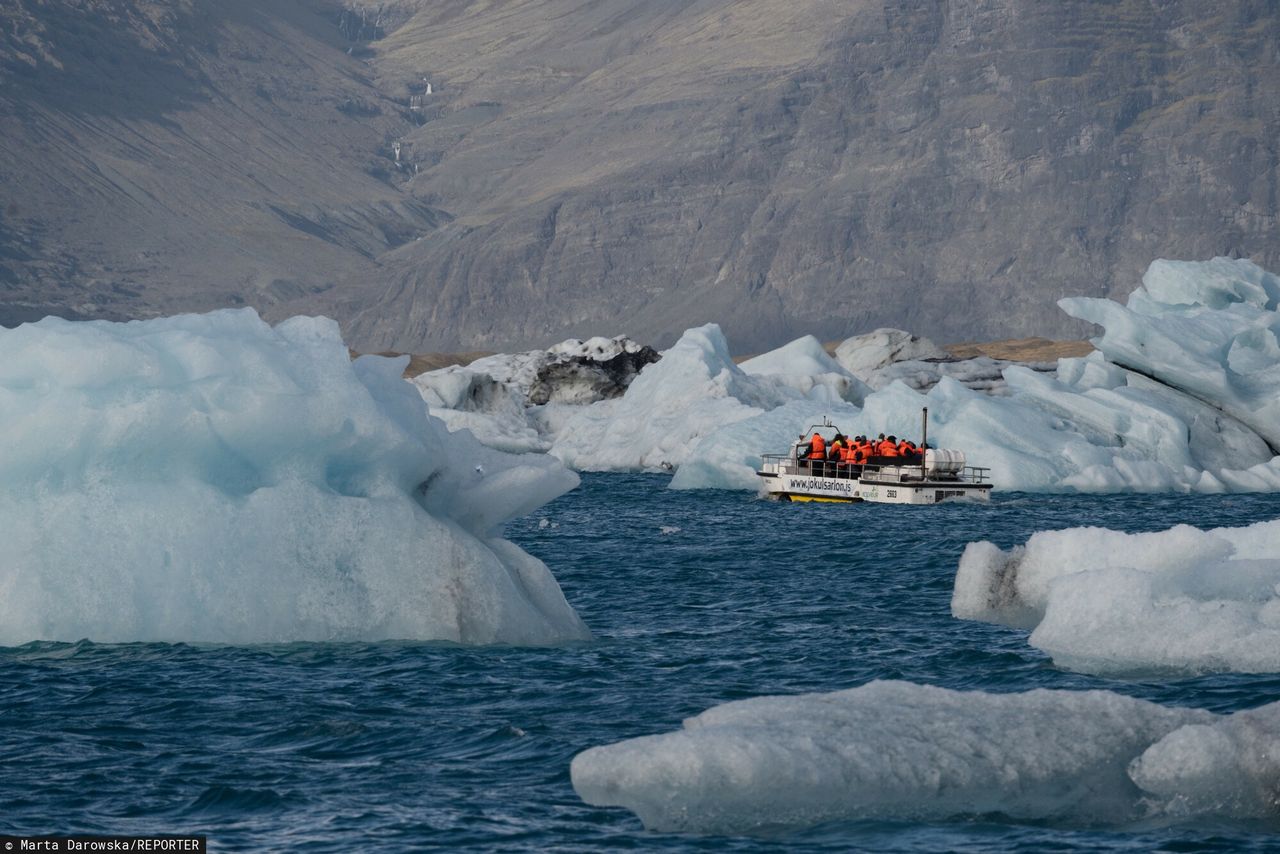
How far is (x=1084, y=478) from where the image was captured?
189 ft

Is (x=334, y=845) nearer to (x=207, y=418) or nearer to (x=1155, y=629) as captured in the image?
(x=207, y=418)

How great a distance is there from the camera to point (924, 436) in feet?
187

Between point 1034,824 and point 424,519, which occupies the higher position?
point 424,519

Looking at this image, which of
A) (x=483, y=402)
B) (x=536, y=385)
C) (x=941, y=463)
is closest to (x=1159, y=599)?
(x=941, y=463)

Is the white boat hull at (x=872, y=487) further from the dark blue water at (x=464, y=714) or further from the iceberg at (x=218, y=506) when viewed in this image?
the iceberg at (x=218, y=506)

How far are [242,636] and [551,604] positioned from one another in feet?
12.6

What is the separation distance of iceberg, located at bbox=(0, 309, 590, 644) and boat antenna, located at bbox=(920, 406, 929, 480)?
35538mm

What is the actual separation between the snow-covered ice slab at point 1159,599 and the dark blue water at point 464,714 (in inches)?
16.3

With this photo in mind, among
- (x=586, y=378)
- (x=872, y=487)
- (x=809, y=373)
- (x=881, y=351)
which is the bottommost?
(x=872, y=487)

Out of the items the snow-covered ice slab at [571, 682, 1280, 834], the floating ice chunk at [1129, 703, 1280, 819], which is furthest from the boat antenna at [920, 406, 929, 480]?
the floating ice chunk at [1129, 703, 1280, 819]

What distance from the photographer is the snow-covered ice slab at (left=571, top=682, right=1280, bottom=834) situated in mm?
13211

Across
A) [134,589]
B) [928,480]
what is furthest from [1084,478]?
[134,589]

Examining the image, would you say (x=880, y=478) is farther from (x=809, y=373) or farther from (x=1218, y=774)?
(x=1218, y=774)

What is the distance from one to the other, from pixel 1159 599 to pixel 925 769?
26.6 ft
